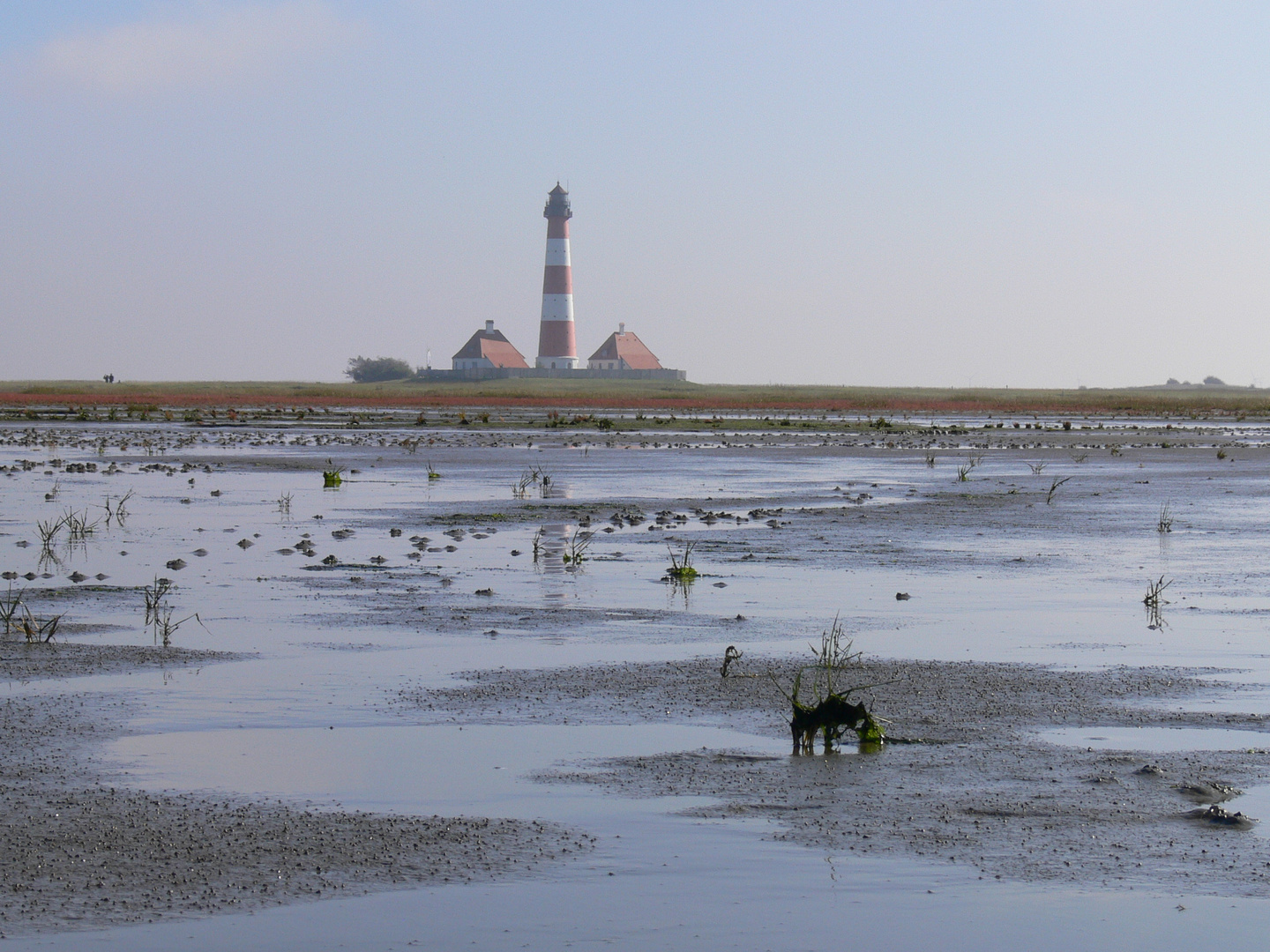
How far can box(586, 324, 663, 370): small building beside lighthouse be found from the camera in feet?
421

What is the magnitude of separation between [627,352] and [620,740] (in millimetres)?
121673

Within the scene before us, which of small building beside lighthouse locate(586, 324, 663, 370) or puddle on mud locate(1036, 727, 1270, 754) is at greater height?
small building beside lighthouse locate(586, 324, 663, 370)

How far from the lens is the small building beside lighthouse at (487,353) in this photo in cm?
12720

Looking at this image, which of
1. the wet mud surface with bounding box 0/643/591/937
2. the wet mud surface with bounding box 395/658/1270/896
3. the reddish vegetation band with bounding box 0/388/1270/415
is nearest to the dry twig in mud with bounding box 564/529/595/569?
the wet mud surface with bounding box 395/658/1270/896

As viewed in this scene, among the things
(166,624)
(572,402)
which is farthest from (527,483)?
(572,402)

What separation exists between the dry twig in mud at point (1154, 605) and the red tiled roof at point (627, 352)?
4496 inches

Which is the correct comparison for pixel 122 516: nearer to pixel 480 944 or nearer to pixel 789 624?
pixel 789 624

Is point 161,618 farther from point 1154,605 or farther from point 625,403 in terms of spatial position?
point 625,403

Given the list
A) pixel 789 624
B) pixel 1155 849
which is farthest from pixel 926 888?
pixel 789 624

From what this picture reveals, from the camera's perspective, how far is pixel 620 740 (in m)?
8.91

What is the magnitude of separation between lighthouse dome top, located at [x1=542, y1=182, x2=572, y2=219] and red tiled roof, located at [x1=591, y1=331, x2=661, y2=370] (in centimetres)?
1888

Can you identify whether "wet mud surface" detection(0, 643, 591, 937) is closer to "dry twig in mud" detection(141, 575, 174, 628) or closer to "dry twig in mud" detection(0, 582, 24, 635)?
"dry twig in mud" detection(0, 582, 24, 635)

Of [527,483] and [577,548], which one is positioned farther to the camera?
[527,483]

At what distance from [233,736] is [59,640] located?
12.0ft
